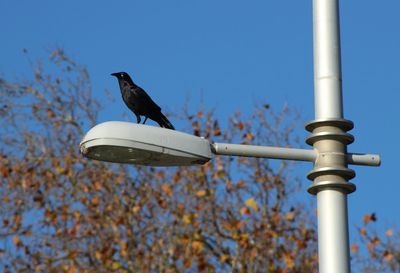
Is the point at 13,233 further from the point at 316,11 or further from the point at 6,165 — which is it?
the point at 316,11

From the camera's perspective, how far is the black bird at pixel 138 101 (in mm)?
8445

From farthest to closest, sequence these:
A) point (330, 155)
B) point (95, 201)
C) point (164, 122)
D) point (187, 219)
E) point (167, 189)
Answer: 1. point (95, 201)
2. point (167, 189)
3. point (187, 219)
4. point (164, 122)
5. point (330, 155)

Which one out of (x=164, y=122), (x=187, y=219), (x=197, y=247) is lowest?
(x=164, y=122)

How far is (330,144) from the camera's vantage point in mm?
6379

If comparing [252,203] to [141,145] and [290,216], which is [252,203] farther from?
[141,145]

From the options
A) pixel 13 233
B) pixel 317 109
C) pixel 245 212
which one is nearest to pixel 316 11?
pixel 317 109

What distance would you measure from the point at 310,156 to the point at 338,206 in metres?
0.35

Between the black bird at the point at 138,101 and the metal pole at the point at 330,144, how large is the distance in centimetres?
185

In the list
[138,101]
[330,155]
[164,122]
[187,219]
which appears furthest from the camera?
[187,219]

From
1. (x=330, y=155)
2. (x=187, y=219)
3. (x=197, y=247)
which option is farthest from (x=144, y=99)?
(x=187, y=219)

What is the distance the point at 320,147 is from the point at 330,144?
60 millimetres

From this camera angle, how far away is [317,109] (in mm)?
6480

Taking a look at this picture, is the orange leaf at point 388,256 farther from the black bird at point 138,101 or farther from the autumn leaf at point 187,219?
the black bird at point 138,101

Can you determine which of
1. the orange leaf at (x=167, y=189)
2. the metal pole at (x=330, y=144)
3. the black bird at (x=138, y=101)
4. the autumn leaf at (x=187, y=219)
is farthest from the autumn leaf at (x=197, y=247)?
the metal pole at (x=330, y=144)
